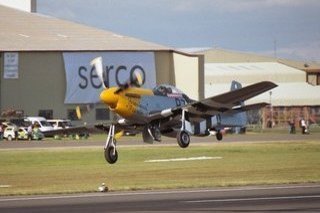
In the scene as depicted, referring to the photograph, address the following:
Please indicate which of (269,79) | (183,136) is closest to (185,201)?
(183,136)

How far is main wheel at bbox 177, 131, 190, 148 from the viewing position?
31.9m

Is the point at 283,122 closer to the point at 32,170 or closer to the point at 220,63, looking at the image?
the point at 220,63

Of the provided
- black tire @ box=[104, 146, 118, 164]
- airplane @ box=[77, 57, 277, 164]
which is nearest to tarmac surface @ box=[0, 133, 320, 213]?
airplane @ box=[77, 57, 277, 164]

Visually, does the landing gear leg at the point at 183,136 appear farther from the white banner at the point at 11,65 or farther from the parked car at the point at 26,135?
the white banner at the point at 11,65

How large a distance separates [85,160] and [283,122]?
2804 inches

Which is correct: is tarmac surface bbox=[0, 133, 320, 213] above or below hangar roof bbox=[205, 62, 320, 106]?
below

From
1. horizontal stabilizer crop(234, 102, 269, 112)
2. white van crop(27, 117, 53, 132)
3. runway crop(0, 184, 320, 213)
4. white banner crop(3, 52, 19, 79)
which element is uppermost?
white banner crop(3, 52, 19, 79)

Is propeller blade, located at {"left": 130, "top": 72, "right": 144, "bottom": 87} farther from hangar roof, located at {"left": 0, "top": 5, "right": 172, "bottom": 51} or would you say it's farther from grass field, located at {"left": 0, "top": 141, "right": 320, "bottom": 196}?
hangar roof, located at {"left": 0, "top": 5, "right": 172, "bottom": 51}

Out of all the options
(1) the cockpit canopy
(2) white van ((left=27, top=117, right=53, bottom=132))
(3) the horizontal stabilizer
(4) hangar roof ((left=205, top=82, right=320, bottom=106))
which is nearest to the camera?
(1) the cockpit canopy

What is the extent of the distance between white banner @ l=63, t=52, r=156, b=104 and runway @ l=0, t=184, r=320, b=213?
69.1 meters

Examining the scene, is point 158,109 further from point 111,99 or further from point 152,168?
point 152,168

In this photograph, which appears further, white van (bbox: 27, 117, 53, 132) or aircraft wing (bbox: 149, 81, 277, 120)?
white van (bbox: 27, 117, 53, 132)

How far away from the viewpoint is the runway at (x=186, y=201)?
70.3ft

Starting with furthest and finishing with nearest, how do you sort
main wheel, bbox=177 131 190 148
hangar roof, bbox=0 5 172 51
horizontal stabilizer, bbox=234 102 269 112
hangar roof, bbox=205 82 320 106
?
1. hangar roof, bbox=205 82 320 106
2. hangar roof, bbox=0 5 172 51
3. horizontal stabilizer, bbox=234 102 269 112
4. main wheel, bbox=177 131 190 148
